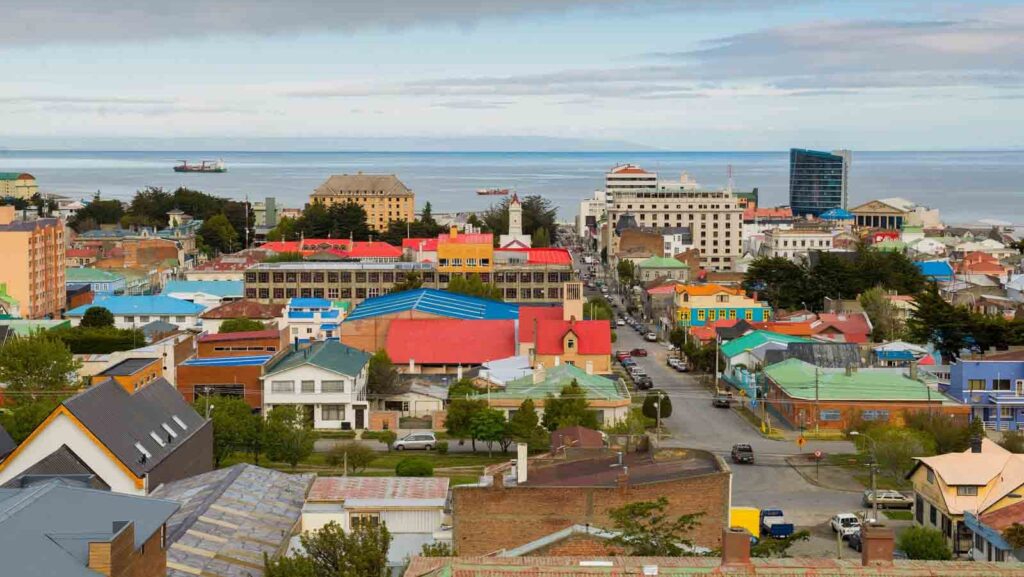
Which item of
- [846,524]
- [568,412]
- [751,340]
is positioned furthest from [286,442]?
[751,340]

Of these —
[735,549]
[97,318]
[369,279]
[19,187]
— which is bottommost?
[97,318]

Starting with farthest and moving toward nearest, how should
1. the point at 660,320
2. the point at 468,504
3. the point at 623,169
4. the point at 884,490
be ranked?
the point at 623,169, the point at 660,320, the point at 884,490, the point at 468,504

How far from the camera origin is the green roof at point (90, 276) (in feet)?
262

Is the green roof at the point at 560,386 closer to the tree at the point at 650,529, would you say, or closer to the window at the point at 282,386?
the window at the point at 282,386

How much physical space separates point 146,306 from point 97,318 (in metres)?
4.91

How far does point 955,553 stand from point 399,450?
1691 cm

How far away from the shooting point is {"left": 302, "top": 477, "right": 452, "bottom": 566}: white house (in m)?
24.1

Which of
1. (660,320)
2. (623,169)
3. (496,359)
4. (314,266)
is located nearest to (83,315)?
(314,266)

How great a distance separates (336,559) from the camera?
65.1 ft

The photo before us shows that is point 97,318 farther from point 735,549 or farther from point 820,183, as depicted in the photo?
point 820,183

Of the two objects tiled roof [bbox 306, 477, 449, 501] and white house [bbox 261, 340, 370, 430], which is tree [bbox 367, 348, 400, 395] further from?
tiled roof [bbox 306, 477, 449, 501]

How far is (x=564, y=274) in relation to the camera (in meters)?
75.6

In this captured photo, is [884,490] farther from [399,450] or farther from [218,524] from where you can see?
[218,524]

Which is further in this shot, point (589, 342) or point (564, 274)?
point (564, 274)
